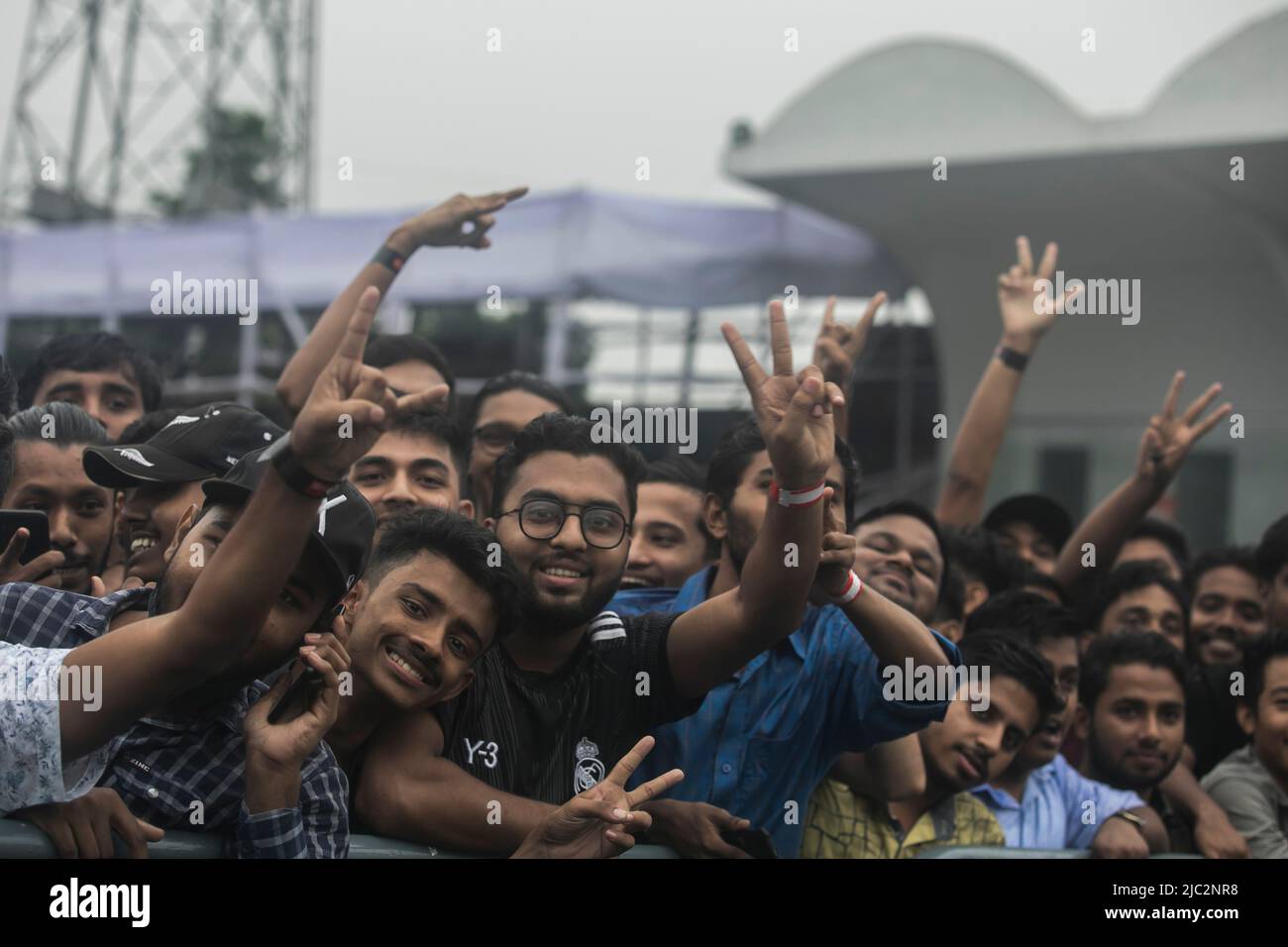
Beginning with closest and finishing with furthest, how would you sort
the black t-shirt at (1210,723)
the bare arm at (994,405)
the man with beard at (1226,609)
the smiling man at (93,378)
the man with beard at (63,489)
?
the man with beard at (63,489) → the smiling man at (93,378) → the black t-shirt at (1210,723) → the bare arm at (994,405) → the man with beard at (1226,609)

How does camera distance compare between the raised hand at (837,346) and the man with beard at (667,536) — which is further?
the raised hand at (837,346)

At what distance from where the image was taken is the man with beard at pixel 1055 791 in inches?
130

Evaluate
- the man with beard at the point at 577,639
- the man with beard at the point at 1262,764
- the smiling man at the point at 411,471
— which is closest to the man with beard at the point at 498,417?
the smiling man at the point at 411,471

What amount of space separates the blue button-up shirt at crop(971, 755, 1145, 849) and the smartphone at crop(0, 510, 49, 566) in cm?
202

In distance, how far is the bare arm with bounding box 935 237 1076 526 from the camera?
445cm

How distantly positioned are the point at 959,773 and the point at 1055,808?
1.22 ft

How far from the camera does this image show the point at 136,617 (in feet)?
7.75

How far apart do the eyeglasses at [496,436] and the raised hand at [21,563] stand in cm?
140

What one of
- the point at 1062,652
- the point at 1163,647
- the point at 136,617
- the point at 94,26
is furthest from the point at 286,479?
the point at 94,26

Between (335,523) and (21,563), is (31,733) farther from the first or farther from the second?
(21,563)

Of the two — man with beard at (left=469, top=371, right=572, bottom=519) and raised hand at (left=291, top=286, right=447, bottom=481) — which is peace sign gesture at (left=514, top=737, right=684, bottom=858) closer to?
raised hand at (left=291, top=286, right=447, bottom=481)

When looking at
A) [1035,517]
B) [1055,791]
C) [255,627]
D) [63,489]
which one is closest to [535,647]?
[255,627]

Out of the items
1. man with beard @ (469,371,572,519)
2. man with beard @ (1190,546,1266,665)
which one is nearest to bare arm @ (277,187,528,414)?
man with beard @ (469,371,572,519)

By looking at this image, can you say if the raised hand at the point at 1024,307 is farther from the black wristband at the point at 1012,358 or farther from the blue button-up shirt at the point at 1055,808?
the blue button-up shirt at the point at 1055,808
